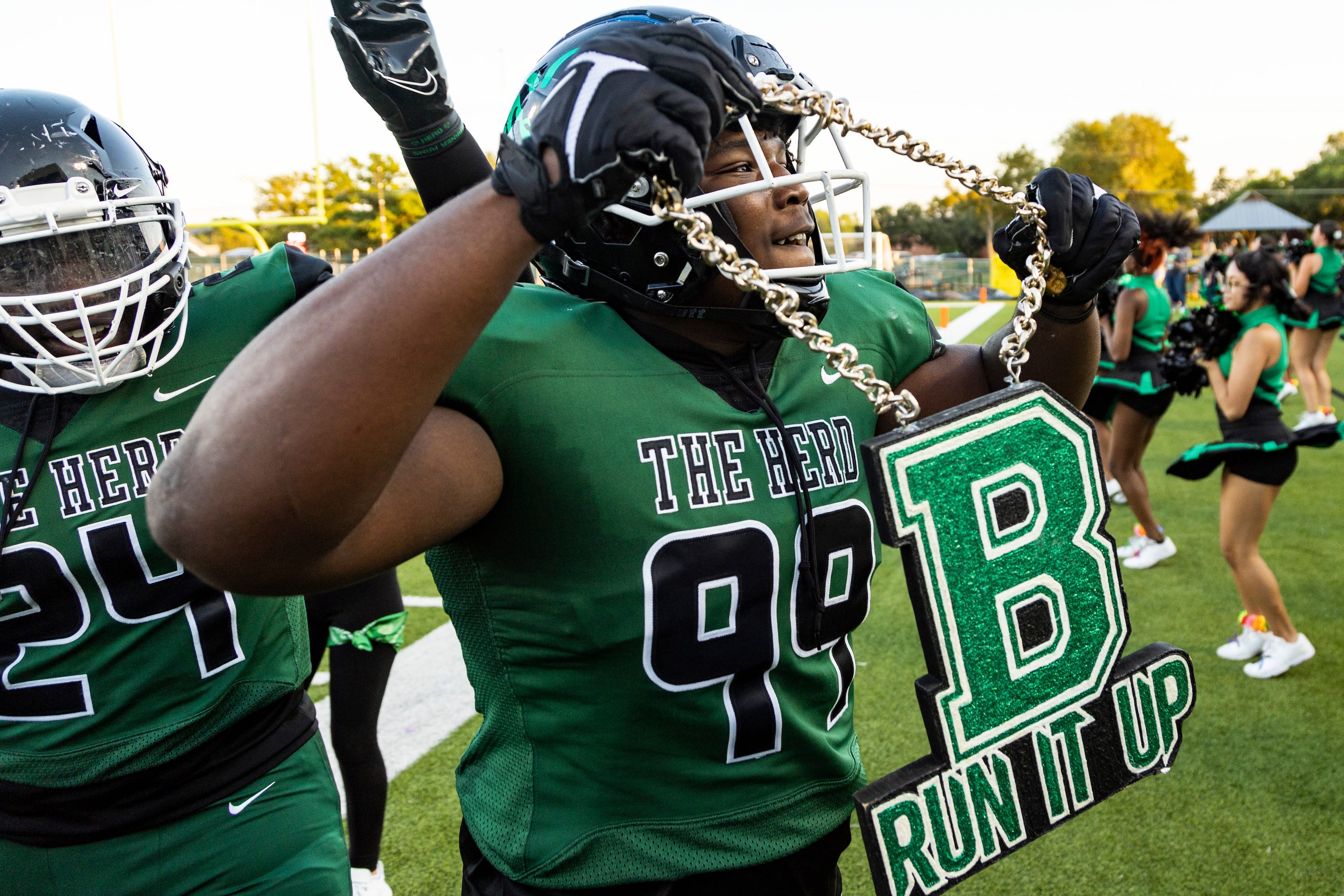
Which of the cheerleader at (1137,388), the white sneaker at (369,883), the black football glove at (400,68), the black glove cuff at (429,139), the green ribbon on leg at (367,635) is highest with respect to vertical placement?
the black football glove at (400,68)

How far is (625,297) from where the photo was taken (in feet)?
4.60

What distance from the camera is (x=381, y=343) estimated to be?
89 cm

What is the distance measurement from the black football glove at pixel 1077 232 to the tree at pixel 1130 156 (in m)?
50.2

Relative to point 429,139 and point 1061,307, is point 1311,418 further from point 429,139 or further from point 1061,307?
point 429,139

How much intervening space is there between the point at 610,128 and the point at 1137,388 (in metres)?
5.31

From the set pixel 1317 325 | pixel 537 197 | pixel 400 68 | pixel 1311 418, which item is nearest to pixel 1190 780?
pixel 400 68

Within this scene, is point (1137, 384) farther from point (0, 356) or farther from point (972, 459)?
point (0, 356)

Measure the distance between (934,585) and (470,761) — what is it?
29.4 inches

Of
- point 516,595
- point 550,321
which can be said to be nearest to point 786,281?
point 550,321

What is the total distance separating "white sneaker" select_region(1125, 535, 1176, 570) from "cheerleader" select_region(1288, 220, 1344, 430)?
12.0ft

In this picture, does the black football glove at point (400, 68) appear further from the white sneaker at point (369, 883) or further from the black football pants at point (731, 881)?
the white sneaker at point (369, 883)

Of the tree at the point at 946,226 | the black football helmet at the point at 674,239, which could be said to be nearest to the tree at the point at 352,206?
the tree at the point at 946,226

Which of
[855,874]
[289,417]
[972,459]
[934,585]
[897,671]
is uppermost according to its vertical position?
[289,417]

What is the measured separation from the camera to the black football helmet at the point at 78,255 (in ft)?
5.35
